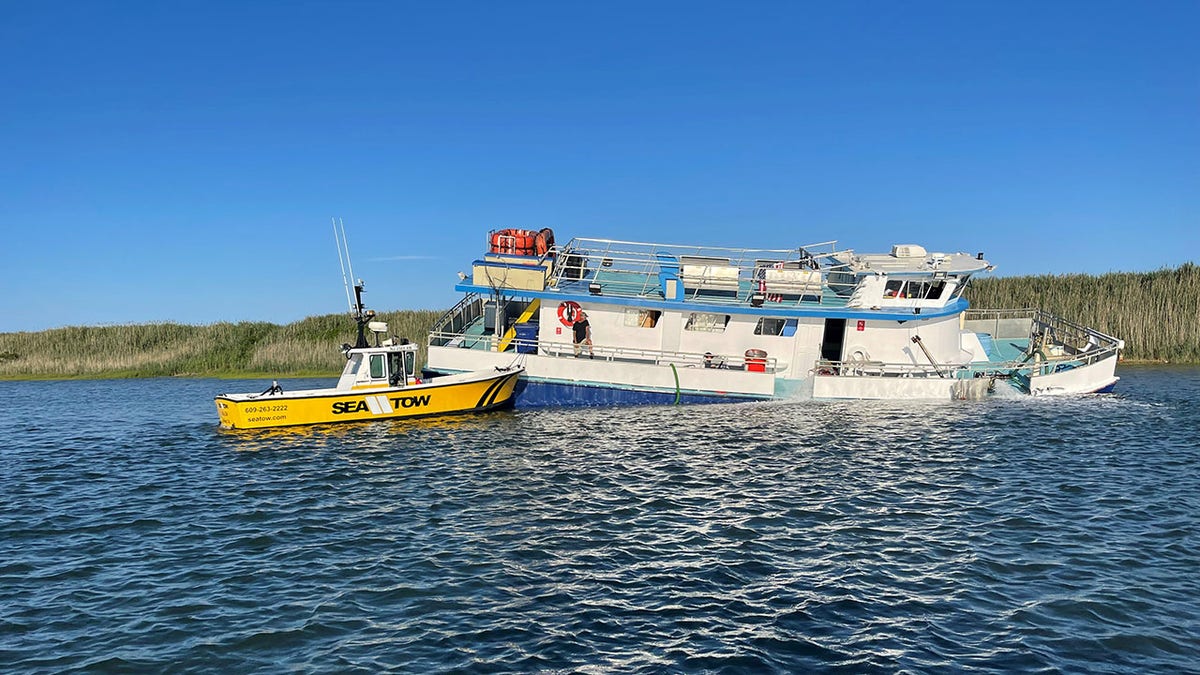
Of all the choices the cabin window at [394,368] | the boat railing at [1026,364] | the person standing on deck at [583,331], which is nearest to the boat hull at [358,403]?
the cabin window at [394,368]

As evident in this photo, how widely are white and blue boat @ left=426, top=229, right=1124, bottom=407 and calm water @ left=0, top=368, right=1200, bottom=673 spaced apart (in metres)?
4.94

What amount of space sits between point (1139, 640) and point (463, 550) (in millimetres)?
9623

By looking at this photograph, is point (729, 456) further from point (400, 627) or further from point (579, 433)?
point (400, 627)

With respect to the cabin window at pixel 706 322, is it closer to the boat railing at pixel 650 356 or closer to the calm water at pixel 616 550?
the boat railing at pixel 650 356

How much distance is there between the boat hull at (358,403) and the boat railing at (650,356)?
315 centimetres

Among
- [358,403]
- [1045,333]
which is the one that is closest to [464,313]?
[358,403]

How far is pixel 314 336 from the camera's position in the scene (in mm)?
49156

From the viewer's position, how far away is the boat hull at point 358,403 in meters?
24.0

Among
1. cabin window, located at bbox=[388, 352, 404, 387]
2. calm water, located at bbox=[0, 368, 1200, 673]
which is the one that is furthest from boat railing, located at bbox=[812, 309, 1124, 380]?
cabin window, located at bbox=[388, 352, 404, 387]

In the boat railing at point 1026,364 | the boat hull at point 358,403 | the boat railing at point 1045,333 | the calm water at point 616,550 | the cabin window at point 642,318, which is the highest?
the cabin window at point 642,318

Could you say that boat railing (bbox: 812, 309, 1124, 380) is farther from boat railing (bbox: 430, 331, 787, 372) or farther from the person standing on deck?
the person standing on deck

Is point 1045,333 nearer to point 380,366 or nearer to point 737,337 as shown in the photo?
point 737,337

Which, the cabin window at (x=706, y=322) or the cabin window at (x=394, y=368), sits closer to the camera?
the cabin window at (x=394, y=368)

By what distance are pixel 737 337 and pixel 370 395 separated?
13.7 m
